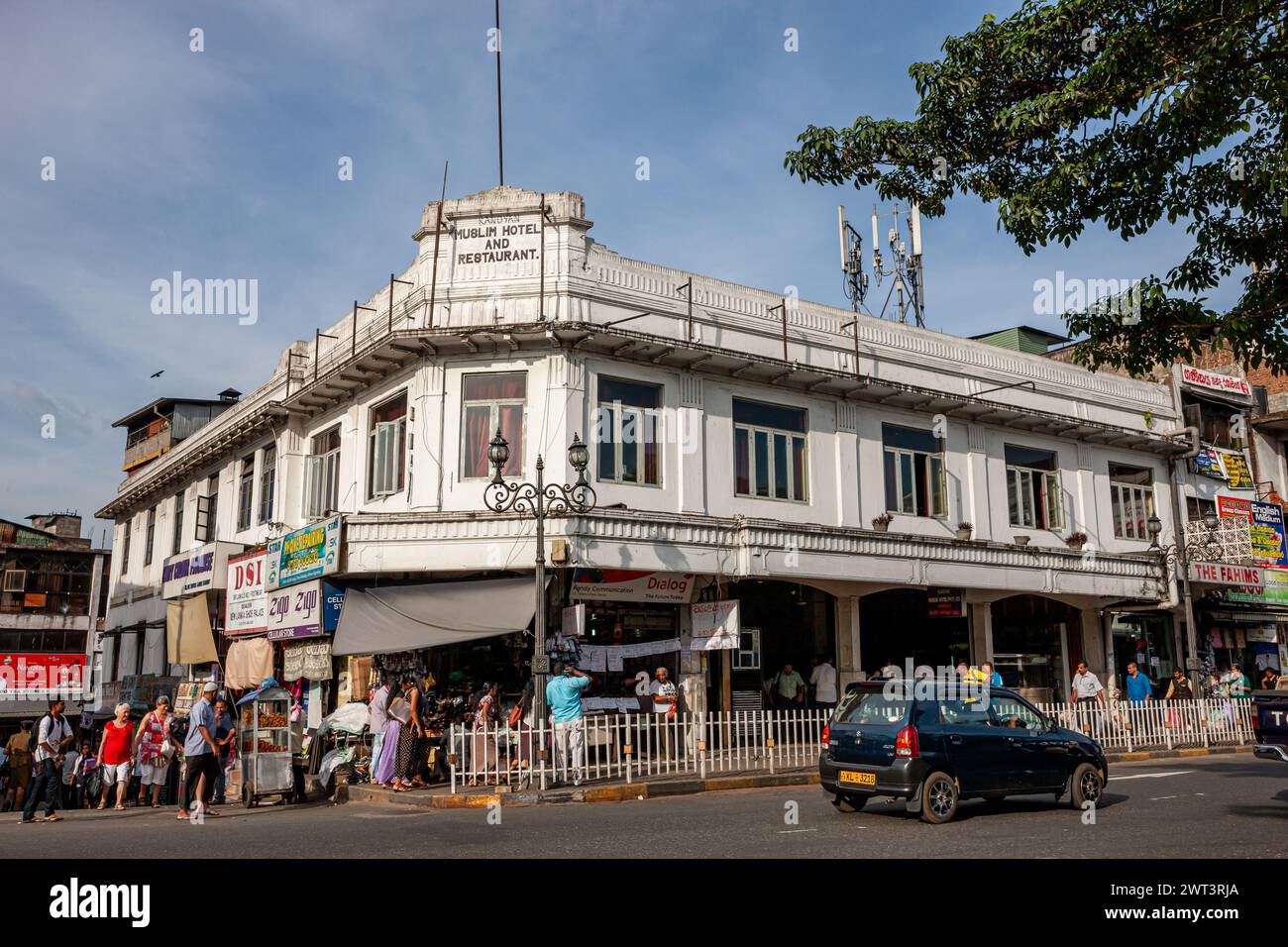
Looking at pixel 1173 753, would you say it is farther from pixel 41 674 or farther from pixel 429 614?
pixel 41 674

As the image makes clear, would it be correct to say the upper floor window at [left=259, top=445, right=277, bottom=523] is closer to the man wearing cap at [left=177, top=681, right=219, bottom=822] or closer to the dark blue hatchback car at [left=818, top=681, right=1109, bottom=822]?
the man wearing cap at [left=177, top=681, right=219, bottom=822]

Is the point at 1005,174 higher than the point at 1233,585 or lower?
higher

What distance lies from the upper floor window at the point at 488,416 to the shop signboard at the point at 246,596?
241 inches

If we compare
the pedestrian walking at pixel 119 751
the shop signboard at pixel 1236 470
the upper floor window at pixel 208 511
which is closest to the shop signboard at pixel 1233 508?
the shop signboard at pixel 1236 470

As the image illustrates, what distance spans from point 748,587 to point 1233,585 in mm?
15330

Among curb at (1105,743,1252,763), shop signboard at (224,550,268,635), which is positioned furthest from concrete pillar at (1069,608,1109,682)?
shop signboard at (224,550,268,635)

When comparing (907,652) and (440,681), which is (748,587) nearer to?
(907,652)

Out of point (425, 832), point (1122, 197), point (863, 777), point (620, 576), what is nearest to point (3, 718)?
point (620, 576)

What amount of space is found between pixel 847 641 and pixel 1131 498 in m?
11.0

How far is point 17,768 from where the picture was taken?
2484cm

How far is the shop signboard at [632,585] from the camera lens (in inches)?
757

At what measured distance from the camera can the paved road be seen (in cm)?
945

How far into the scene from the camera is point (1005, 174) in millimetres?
11812

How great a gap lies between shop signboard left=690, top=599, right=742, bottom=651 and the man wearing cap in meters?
8.73
